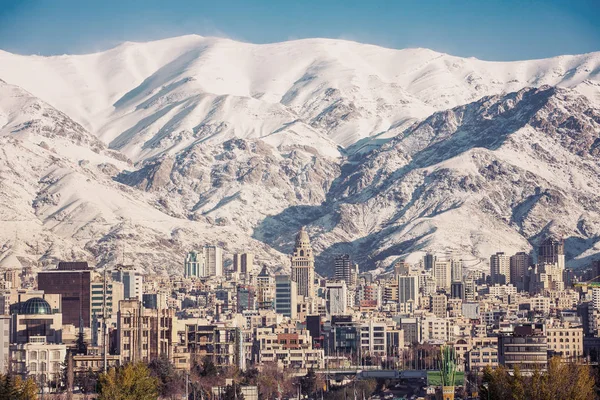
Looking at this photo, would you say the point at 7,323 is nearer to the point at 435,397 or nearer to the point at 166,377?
the point at 166,377

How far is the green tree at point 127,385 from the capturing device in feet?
382

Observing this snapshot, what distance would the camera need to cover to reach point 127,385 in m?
118

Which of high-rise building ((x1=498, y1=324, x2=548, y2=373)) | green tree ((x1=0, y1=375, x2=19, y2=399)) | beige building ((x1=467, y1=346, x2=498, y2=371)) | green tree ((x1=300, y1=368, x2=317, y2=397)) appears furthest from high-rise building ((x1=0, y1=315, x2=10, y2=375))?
green tree ((x1=0, y1=375, x2=19, y2=399))

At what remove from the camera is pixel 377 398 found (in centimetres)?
15175

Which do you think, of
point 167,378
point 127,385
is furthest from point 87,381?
point 127,385

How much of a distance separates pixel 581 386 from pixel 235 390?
31.5 m

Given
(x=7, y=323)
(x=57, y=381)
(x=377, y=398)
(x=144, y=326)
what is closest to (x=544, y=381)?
(x=377, y=398)

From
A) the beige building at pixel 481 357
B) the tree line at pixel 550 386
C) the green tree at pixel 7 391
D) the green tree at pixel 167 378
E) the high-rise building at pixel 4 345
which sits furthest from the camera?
the beige building at pixel 481 357

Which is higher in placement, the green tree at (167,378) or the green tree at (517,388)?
the green tree at (167,378)

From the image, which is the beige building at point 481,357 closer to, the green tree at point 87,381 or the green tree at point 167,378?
the green tree at point 167,378

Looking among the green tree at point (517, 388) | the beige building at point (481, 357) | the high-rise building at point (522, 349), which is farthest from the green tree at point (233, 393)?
the beige building at point (481, 357)

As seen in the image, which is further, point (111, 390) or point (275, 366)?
point (275, 366)

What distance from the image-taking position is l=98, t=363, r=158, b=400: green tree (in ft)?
382

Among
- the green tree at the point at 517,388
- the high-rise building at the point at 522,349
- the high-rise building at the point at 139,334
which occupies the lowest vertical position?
the green tree at the point at 517,388
